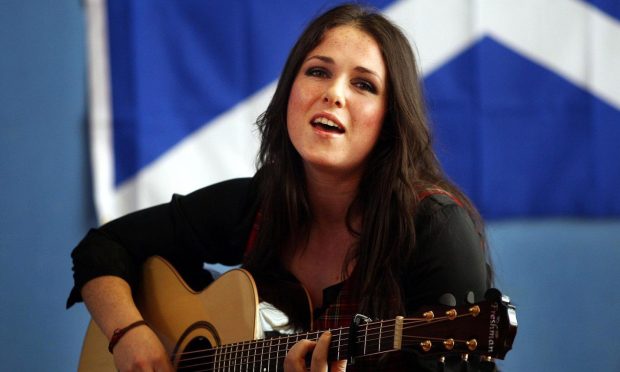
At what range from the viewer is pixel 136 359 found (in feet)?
5.12

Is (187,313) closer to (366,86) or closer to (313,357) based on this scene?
(313,357)

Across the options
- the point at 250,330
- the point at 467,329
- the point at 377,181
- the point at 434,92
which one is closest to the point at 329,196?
the point at 377,181

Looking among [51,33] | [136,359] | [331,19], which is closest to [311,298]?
[136,359]

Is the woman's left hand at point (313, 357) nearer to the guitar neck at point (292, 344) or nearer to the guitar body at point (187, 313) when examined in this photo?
the guitar neck at point (292, 344)

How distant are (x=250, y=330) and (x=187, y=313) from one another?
0.20m

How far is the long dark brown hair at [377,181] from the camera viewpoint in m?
1.48

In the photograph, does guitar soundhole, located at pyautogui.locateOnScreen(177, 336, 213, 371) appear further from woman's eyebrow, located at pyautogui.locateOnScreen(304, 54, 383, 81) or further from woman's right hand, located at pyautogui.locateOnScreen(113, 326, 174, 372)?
→ woman's eyebrow, located at pyautogui.locateOnScreen(304, 54, 383, 81)

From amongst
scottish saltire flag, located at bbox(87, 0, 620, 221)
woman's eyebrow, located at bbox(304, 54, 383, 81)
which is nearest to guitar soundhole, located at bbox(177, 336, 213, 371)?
woman's eyebrow, located at bbox(304, 54, 383, 81)

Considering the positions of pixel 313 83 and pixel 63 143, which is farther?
pixel 63 143

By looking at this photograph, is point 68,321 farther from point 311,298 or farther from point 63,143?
point 311,298

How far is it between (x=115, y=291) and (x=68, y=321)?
0.58 meters

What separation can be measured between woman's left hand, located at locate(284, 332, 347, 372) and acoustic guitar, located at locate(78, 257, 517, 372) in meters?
0.02

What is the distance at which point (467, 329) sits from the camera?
114 cm

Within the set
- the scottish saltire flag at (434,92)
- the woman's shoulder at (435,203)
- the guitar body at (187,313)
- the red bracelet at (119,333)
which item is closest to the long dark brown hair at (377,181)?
the woman's shoulder at (435,203)
